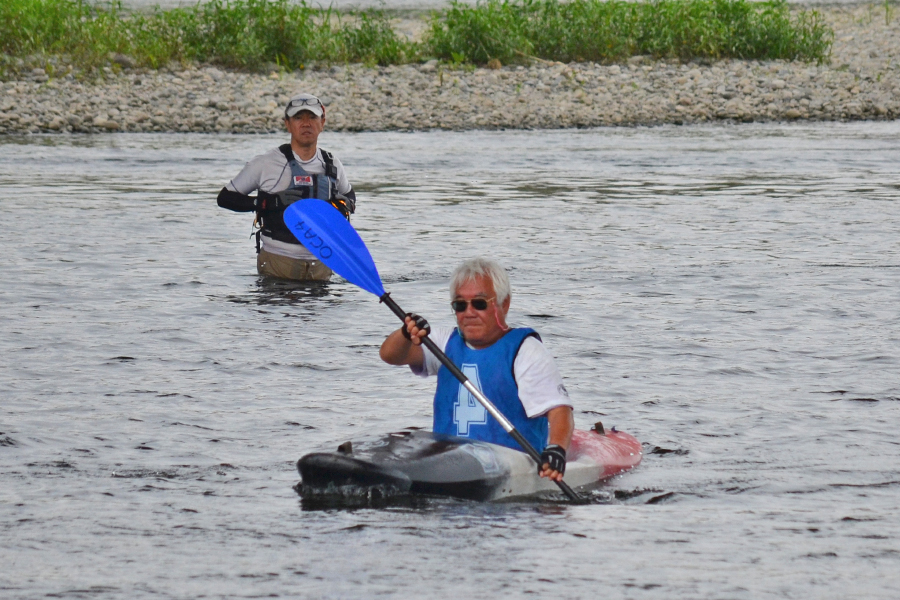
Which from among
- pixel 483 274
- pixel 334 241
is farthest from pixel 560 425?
pixel 334 241

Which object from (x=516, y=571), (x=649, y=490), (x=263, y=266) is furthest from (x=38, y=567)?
(x=263, y=266)

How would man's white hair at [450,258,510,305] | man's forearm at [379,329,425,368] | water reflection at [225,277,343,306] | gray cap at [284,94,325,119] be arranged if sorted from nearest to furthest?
man's white hair at [450,258,510,305]
man's forearm at [379,329,425,368]
gray cap at [284,94,325,119]
water reflection at [225,277,343,306]

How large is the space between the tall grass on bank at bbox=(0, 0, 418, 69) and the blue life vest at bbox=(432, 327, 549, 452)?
24.7 m

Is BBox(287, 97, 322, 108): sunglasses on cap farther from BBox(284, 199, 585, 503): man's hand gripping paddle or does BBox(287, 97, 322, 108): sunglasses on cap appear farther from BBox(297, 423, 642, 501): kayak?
BBox(297, 423, 642, 501): kayak

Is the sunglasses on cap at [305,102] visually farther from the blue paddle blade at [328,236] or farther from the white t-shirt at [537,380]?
the white t-shirt at [537,380]

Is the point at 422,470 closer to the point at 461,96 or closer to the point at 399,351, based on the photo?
the point at 399,351

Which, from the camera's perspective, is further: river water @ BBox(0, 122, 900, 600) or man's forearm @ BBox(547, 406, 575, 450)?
man's forearm @ BBox(547, 406, 575, 450)

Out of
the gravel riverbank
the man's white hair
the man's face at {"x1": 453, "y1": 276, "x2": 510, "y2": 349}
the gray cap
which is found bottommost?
the man's face at {"x1": 453, "y1": 276, "x2": 510, "y2": 349}

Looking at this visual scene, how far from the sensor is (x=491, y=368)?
222 inches

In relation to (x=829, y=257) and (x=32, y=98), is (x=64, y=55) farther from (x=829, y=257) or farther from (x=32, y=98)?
(x=829, y=257)

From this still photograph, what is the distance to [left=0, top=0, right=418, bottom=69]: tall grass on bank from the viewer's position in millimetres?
29672

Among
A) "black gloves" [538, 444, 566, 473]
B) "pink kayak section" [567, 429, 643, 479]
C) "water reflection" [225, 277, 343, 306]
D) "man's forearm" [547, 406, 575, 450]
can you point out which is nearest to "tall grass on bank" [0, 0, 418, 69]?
"water reflection" [225, 277, 343, 306]

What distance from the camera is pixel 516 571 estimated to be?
485cm

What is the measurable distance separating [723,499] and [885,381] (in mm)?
2373
